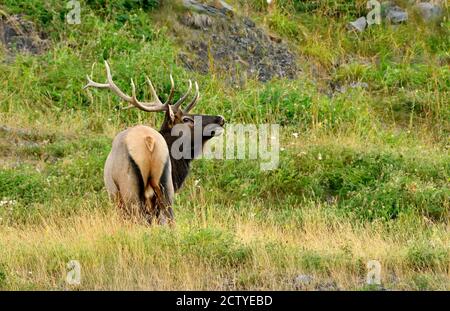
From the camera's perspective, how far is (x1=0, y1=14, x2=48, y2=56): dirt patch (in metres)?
19.8

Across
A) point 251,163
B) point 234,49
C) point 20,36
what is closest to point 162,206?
point 251,163

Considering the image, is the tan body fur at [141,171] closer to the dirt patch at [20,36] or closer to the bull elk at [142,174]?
the bull elk at [142,174]

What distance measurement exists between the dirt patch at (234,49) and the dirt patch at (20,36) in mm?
2454

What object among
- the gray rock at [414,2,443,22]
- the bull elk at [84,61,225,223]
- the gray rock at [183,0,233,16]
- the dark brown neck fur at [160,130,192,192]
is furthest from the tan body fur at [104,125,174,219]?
the gray rock at [414,2,443,22]

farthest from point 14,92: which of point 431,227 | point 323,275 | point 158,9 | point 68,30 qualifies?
point 323,275

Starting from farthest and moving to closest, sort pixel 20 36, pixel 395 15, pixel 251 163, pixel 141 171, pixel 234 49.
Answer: pixel 395 15 → pixel 234 49 → pixel 20 36 → pixel 251 163 → pixel 141 171

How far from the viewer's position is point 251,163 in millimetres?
16312

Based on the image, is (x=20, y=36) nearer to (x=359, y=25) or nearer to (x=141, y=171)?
(x=359, y=25)

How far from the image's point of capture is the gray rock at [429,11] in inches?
874

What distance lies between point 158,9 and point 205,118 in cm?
713

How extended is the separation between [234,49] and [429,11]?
4151 millimetres

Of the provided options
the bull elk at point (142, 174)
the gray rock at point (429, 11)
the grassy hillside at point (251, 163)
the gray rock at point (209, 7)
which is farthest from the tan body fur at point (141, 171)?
the gray rock at point (429, 11)
